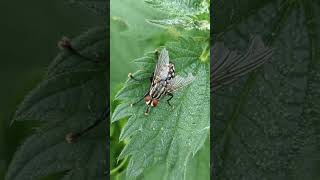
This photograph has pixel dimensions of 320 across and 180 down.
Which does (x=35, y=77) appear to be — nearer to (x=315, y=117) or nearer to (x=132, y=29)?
(x=132, y=29)

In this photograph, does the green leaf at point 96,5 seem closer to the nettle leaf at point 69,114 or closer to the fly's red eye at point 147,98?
the nettle leaf at point 69,114

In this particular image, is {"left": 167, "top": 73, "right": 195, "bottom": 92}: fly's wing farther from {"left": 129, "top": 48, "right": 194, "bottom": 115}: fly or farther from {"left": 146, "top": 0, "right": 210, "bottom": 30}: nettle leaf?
{"left": 146, "top": 0, "right": 210, "bottom": 30}: nettle leaf

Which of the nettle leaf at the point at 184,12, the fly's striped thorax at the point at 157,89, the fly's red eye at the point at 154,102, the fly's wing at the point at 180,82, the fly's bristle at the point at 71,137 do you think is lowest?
the fly's bristle at the point at 71,137

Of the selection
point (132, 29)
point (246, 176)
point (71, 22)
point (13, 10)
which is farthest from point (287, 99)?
point (13, 10)

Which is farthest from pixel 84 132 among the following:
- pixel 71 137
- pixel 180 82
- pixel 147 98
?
pixel 180 82

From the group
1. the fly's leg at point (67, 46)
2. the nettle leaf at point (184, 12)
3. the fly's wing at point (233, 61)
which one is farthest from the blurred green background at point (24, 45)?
the fly's wing at point (233, 61)
